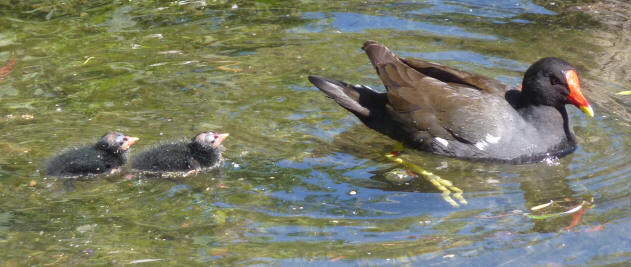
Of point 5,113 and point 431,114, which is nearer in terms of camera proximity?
point 431,114

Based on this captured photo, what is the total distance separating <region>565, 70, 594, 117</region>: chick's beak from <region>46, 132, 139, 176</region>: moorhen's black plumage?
3272 mm

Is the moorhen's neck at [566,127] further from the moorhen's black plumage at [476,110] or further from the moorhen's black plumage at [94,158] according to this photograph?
the moorhen's black plumage at [94,158]

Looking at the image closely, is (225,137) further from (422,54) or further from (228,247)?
(422,54)

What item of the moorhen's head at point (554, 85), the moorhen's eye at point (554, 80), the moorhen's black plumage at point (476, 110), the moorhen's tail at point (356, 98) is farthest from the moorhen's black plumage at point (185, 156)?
the moorhen's eye at point (554, 80)

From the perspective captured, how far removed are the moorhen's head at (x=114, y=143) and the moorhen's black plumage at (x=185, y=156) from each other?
13 centimetres

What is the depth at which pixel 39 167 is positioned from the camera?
572 cm

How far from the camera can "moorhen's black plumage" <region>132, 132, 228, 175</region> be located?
18.6 ft

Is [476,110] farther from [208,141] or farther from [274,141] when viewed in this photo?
[208,141]

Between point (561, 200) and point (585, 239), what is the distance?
65 cm

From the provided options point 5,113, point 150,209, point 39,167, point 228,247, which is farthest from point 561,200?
point 5,113

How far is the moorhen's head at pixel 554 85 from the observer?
598 cm

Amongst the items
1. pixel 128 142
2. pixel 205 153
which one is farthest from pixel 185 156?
pixel 128 142

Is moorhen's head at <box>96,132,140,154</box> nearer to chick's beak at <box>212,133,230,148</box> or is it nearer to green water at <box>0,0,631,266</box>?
green water at <box>0,0,631,266</box>

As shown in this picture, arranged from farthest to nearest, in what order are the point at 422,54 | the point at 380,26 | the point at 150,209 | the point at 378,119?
the point at 380,26 → the point at 422,54 → the point at 378,119 → the point at 150,209
